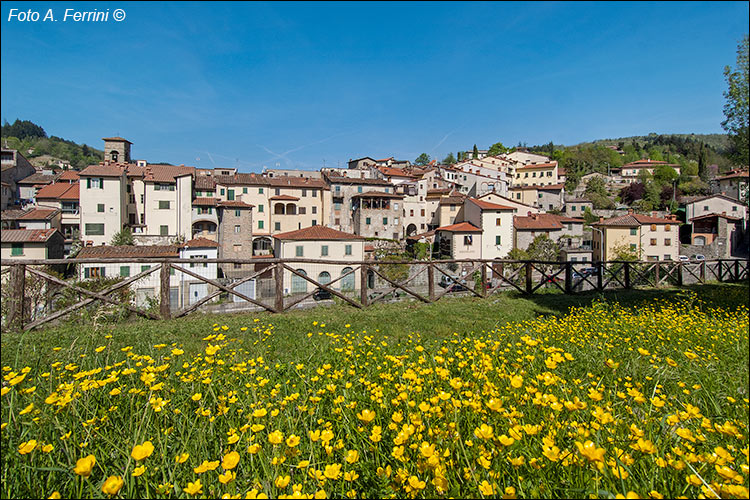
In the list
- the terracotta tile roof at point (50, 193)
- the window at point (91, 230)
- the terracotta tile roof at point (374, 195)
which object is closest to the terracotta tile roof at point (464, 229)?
the terracotta tile roof at point (374, 195)

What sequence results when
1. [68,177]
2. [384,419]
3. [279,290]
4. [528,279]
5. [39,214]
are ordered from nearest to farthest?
[384,419]
[39,214]
[279,290]
[528,279]
[68,177]

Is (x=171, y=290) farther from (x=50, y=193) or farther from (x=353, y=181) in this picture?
(x=353, y=181)

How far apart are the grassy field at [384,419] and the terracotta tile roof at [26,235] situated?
1.46 m

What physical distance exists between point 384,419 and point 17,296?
699cm

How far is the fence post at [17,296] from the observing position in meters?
5.98

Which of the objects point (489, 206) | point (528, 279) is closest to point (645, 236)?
point (489, 206)

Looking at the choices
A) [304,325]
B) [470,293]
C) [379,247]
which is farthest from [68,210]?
[379,247]

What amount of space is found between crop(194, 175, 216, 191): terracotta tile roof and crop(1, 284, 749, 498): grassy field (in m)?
47.0

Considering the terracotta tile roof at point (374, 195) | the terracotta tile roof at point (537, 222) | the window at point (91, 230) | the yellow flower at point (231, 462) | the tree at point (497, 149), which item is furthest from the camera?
the tree at point (497, 149)

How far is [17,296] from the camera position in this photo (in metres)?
6.06

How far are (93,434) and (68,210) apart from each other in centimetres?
1010

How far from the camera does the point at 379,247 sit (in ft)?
161

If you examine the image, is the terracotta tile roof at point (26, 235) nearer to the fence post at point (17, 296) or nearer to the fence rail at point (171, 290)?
the fence rail at point (171, 290)

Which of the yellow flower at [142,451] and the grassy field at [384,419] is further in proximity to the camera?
the grassy field at [384,419]
